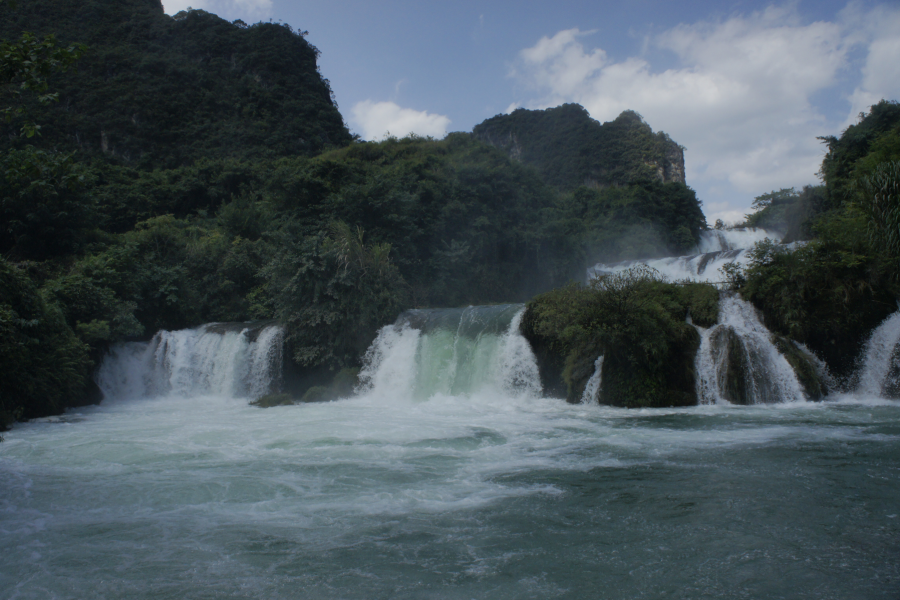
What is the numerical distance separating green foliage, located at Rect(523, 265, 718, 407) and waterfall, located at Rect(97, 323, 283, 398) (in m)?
9.84

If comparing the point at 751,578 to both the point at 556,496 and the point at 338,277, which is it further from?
the point at 338,277

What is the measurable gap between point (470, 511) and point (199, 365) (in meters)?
16.2

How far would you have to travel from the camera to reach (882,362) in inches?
527

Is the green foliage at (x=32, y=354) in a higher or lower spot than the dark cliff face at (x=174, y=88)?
lower

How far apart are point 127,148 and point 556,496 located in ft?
152

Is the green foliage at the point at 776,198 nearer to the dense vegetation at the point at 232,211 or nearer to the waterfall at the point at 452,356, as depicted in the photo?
the dense vegetation at the point at 232,211

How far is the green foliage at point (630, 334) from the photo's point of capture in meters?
14.0

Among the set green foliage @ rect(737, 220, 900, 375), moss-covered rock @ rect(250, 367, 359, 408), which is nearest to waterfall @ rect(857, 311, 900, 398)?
green foliage @ rect(737, 220, 900, 375)

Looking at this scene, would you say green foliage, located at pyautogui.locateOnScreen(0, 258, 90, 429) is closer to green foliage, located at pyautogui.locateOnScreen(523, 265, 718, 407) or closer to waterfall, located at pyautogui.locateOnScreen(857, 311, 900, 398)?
green foliage, located at pyautogui.locateOnScreen(523, 265, 718, 407)

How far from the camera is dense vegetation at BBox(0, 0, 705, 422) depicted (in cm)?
1758

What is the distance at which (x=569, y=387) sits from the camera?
50.2 feet

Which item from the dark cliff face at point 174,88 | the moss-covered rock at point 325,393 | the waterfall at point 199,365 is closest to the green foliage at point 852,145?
the moss-covered rock at point 325,393

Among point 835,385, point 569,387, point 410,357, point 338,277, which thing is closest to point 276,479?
point 569,387

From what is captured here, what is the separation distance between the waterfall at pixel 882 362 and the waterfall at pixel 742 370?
1595 millimetres
